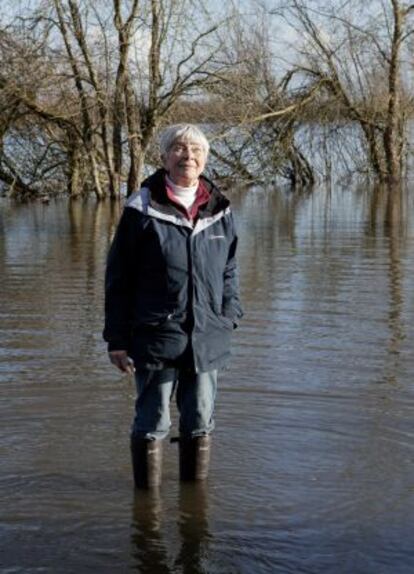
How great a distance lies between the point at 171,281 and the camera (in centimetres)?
405

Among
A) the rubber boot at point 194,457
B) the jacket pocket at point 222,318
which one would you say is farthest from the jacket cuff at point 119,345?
the rubber boot at point 194,457

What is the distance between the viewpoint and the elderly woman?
4.05 m

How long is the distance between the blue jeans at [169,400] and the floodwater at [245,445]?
0.32m

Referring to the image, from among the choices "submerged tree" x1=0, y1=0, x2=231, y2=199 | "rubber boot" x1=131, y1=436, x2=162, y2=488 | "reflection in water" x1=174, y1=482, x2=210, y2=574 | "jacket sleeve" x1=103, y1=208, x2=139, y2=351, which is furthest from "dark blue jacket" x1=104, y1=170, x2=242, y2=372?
"submerged tree" x1=0, y1=0, x2=231, y2=199

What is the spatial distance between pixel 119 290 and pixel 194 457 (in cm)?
89

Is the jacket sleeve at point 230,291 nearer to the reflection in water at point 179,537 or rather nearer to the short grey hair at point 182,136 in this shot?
the short grey hair at point 182,136

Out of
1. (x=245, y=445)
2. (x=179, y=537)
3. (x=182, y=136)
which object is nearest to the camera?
(x=179, y=537)

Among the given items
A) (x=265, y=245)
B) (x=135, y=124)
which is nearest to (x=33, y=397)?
(x=265, y=245)

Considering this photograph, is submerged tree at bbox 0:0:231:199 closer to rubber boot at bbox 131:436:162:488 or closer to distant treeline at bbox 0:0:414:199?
distant treeline at bbox 0:0:414:199

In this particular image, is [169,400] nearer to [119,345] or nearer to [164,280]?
[119,345]

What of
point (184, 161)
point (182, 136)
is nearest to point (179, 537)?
point (184, 161)

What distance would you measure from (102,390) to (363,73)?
2531cm

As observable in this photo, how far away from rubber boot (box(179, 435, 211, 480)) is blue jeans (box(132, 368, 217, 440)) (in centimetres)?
4

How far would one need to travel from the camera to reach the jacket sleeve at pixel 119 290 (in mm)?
4109
